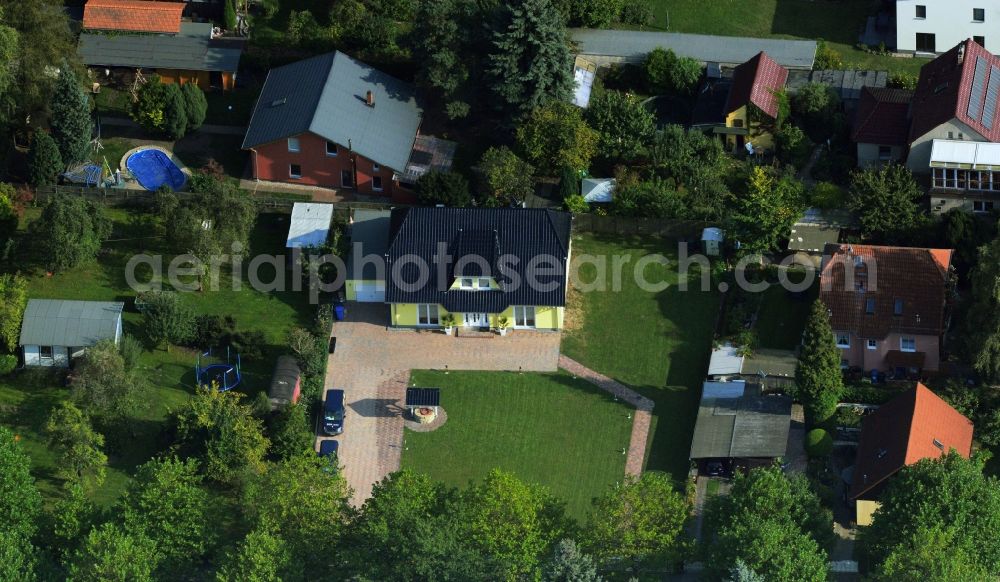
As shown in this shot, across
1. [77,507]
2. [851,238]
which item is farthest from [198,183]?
[851,238]

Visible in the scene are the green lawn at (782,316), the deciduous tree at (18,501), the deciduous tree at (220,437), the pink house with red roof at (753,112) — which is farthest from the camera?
the pink house with red roof at (753,112)

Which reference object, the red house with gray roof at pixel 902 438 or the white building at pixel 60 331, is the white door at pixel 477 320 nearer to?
the white building at pixel 60 331

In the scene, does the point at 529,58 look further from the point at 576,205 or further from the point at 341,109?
the point at 341,109

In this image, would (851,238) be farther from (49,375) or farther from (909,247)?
(49,375)

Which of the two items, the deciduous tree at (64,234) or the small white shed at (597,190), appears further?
the small white shed at (597,190)

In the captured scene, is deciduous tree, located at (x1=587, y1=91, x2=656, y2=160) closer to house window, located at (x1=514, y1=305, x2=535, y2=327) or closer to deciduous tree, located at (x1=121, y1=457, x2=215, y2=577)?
house window, located at (x1=514, y1=305, x2=535, y2=327)

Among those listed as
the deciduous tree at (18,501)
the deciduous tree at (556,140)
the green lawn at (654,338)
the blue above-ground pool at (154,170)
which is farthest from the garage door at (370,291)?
the deciduous tree at (18,501)
